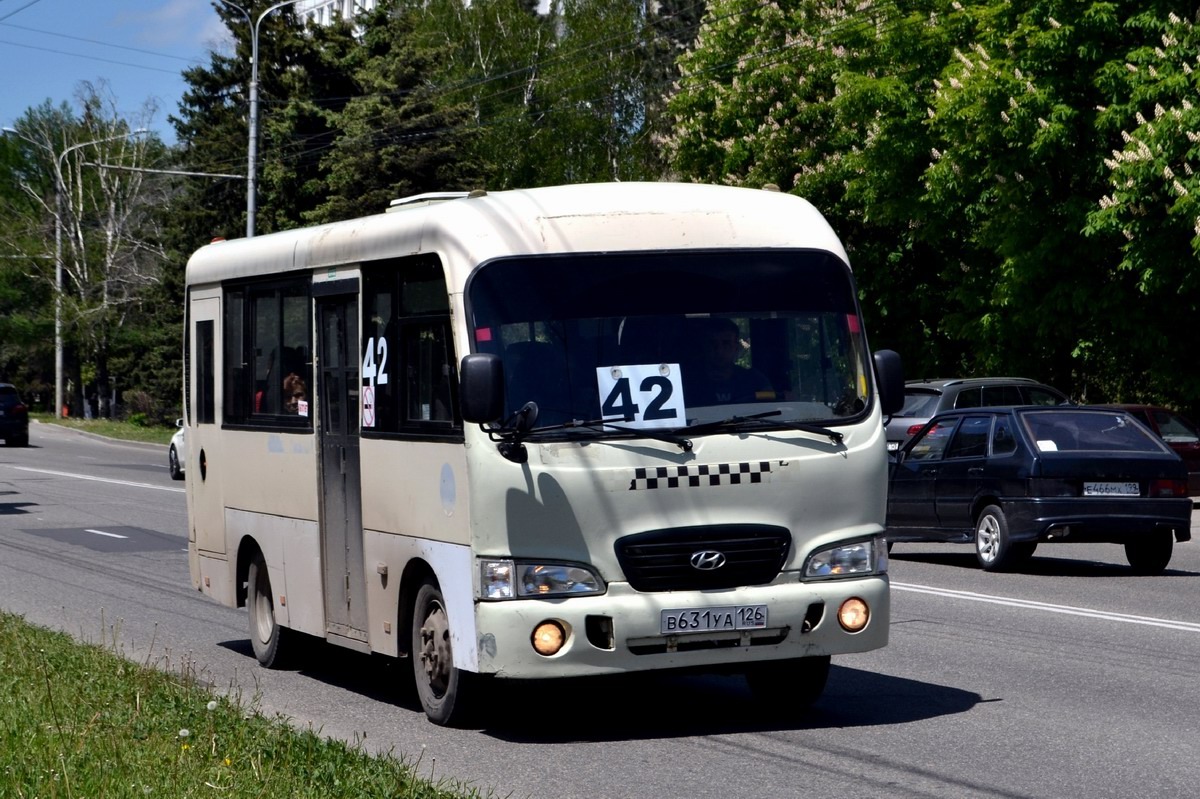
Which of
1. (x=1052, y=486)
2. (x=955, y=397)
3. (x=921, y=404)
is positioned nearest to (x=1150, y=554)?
(x=1052, y=486)

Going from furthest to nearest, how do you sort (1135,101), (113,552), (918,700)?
(1135,101)
(113,552)
(918,700)

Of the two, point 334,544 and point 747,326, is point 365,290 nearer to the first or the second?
point 334,544

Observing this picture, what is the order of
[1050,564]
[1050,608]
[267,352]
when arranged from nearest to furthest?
[267,352] < [1050,608] < [1050,564]

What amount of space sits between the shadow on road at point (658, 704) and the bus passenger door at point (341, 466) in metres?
0.53

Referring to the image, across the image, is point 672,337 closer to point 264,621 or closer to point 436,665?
point 436,665

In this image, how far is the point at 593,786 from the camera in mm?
7371

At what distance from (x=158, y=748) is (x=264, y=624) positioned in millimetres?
4046

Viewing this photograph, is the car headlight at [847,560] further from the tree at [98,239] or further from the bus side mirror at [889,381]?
the tree at [98,239]

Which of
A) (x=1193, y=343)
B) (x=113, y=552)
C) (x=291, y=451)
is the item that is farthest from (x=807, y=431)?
(x=1193, y=343)

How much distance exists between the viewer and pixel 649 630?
8.27m

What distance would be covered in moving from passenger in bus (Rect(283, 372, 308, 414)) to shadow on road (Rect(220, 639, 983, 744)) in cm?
157

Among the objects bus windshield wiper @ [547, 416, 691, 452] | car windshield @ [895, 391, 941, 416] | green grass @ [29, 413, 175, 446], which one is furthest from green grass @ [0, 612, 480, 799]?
green grass @ [29, 413, 175, 446]

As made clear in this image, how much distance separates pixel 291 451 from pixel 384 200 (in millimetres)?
41501

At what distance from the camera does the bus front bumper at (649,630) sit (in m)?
8.21
